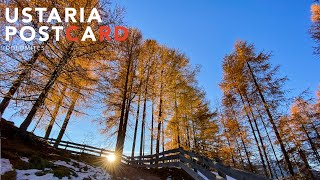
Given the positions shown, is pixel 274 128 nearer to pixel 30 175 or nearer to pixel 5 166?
pixel 30 175

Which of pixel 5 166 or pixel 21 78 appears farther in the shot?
pixel 5 166

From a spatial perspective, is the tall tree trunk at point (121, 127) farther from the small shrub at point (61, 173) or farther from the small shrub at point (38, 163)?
the small shrub at point (38, 163)

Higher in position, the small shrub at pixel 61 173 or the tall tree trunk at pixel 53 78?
the tall tree trunk at pixel 53 78

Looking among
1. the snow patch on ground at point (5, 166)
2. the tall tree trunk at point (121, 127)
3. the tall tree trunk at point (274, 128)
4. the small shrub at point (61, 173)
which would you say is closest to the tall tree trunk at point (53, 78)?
the snow patch on ground at point (5, 166)

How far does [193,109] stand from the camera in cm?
1675

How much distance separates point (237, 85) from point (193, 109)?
433 centimetres

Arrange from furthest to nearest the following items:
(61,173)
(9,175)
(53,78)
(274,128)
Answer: (274,128) < (61,173) < (9,175) < (53,78)

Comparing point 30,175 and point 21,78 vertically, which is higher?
point 21,78

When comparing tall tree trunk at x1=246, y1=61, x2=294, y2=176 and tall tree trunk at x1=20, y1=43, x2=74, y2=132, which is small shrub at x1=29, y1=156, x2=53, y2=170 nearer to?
tall tree trunk at x1=20, y1=43, x2=74, y2=132

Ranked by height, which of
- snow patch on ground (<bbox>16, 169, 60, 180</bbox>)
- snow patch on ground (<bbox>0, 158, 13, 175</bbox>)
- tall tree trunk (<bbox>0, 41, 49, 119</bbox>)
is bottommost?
snow patch on ground (<bbox>16, 169, 60, 180</bbox>)

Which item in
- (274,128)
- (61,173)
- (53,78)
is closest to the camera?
(53,78)

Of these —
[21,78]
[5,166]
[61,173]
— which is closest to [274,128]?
[61,173]

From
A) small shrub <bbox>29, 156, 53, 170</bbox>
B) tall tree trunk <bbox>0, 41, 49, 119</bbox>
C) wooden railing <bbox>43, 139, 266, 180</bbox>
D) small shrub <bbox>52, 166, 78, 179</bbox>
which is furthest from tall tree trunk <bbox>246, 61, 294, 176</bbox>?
tall tree trunk <bbox>0, 41, 49, 119</bbox>

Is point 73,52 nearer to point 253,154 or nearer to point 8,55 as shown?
point 8,55
